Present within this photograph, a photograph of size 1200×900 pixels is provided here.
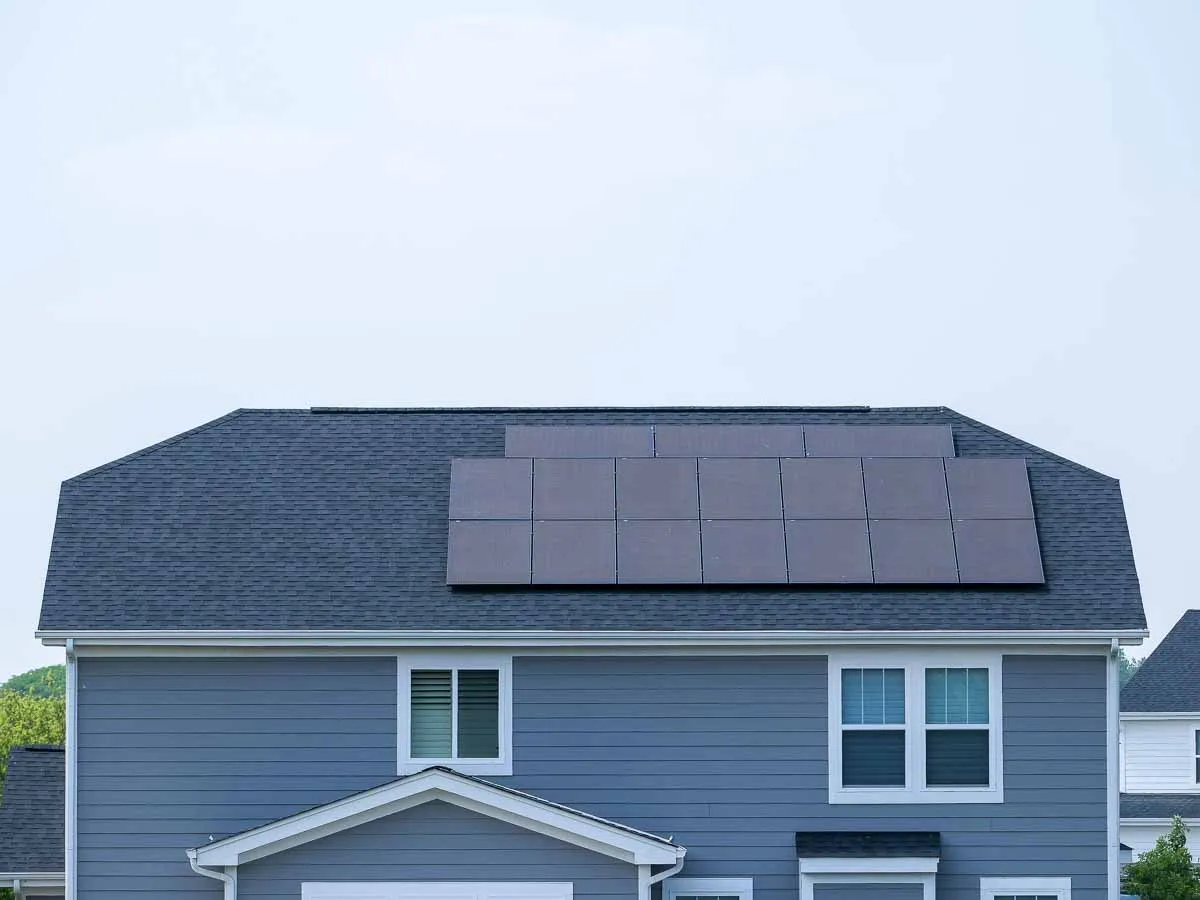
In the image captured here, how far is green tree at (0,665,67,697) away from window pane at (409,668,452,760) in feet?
309

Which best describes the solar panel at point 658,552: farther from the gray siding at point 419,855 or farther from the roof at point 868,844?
the gray siding at point 419,855

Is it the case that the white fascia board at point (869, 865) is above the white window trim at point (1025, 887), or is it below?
above

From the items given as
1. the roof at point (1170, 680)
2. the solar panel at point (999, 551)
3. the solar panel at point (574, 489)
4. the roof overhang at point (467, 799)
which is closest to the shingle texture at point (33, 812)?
the roof overhang at point (467, 799)

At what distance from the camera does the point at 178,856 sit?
20547mm

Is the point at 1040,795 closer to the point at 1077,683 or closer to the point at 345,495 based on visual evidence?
the point at 1077,683

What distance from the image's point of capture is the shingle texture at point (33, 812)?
21938 mm

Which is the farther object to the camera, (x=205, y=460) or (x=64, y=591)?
(x=205, y=460)

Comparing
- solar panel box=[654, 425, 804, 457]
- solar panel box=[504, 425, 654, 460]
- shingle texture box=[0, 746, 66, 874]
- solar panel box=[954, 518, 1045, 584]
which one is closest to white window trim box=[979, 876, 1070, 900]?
solar panel box=[954, 518, 1045, 584]

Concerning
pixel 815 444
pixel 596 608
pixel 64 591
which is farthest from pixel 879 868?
pixel 64 591

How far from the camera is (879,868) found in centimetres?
2016

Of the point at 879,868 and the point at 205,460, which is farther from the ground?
the point at 205,460

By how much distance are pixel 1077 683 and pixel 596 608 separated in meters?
5.53

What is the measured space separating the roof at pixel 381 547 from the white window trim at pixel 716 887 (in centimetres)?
280

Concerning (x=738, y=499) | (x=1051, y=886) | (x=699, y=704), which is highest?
(x=738, y=499)
